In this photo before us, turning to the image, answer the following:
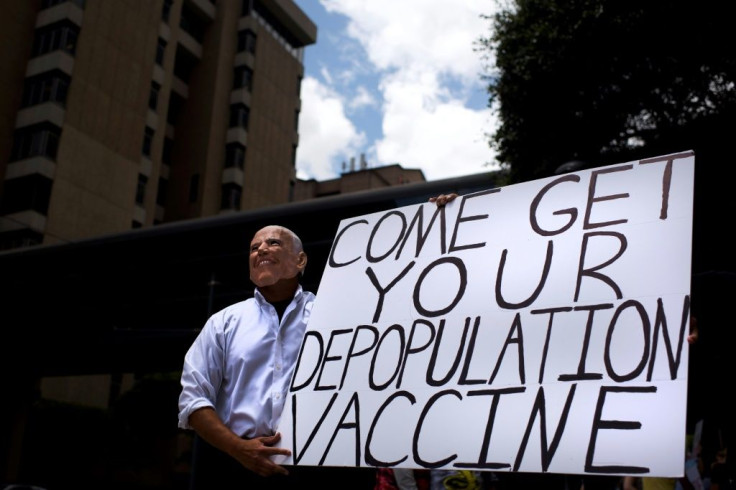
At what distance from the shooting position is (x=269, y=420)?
2592 mm

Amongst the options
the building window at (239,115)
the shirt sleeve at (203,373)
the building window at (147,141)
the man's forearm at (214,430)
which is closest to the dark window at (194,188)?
the building window at (239,115)

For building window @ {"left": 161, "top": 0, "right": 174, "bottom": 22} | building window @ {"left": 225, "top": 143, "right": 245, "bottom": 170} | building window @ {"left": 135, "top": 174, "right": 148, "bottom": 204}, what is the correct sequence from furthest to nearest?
1. building window @ {"left": 225, "top": 143, "right": 245, "bottom": 170}
2. building window @ {"left": 161, "top": 0, "right": 174, "bottom": 22}
3. building window @ {"left": 135, "top": 174, "right": 148, "bottom": 204}

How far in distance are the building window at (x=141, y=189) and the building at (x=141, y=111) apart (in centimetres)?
6

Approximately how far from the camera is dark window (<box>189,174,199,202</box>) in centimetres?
3856

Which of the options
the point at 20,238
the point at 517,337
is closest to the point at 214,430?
the point at 517,337

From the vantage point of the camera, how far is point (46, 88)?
1152 inches

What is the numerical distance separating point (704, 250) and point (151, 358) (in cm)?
1174

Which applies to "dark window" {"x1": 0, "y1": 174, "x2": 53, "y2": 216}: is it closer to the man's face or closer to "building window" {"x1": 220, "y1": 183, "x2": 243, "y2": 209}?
"building window" {"x1": 220, "y1": 183, "x2": 243, "y2": 209}

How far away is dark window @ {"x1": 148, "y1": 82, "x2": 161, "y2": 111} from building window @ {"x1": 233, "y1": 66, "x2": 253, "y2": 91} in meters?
6.47

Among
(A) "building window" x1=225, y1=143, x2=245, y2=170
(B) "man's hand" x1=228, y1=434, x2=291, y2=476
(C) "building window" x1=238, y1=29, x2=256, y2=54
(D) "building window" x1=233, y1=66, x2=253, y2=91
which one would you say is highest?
(C) "building window" x1=238, y1=29, x2=256, y2=54

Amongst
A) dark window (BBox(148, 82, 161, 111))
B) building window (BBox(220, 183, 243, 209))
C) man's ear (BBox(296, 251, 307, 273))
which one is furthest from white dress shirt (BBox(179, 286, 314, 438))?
building window (BBox(220, 183, 243, 209))

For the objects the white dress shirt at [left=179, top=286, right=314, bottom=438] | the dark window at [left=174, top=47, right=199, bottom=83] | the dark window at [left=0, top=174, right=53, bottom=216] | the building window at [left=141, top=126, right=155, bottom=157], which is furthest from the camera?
the dark window at [left=174, top=47, right=199, bottom=83]

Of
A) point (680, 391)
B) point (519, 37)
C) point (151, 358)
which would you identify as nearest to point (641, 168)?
point (680, 391)

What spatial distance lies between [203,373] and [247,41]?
41.2 metres
